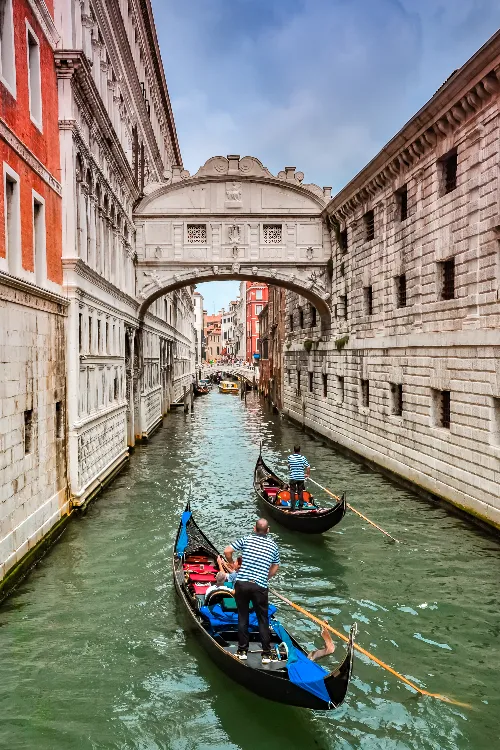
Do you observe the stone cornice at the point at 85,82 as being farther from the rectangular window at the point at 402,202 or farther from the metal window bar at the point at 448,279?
the metal window bar at the point at 448,279

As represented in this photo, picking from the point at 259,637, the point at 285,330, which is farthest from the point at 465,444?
the point at 285,330

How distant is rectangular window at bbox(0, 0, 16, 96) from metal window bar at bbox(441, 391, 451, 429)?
974cm

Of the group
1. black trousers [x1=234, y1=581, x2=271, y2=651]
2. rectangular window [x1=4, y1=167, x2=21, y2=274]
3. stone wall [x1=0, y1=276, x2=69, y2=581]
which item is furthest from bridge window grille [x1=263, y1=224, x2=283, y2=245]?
black trousers [x1=234, y1=581, x2=271, y2=651]

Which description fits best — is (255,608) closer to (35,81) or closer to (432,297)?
(35,81)

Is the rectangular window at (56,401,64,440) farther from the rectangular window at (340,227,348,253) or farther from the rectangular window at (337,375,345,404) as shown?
the rectangular window at (340,227,348,253)

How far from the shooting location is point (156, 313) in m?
29.0

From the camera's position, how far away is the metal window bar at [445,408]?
13.5 meters

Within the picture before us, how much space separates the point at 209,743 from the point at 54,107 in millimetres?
10301

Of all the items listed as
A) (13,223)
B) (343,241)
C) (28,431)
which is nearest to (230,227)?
(343,241)

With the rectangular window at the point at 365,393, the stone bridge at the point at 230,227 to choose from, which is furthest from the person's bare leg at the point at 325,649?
the stone bridge at the point at 230,227

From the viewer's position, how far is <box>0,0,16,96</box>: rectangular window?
8680 millimetres

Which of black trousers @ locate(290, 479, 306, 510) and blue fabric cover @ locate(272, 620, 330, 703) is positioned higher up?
black trousers @ locate(290, 479, 306, 510)

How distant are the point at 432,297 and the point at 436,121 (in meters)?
3.64

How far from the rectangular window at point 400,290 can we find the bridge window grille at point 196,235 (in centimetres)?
789
